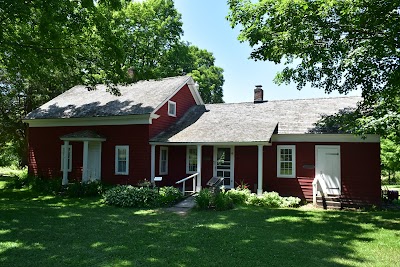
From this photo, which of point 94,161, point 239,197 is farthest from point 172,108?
point 239,197

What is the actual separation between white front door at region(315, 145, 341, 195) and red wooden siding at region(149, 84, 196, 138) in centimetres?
809

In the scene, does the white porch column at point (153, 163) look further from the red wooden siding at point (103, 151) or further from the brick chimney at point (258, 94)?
the brick chimney at point (258, 94)

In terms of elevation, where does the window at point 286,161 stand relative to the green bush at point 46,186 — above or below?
above

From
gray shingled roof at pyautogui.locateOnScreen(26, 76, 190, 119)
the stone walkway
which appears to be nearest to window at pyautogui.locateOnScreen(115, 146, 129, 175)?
gray shingled roof at pyautogui.locateOnScreen(26, 76, 190, 119)

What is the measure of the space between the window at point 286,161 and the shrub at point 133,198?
20.2 ft

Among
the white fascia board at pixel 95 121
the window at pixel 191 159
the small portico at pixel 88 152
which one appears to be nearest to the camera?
the white fascia board at pixel 95 121

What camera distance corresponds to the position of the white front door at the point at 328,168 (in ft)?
50.3

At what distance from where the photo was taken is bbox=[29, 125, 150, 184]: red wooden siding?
57.0 feet

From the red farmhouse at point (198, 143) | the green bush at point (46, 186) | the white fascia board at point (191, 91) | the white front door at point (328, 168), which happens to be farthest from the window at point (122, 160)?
the white front door at point (328, 168)

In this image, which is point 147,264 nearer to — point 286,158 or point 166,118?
point 286,158

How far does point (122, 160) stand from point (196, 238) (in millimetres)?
10389

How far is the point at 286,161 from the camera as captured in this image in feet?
53.6

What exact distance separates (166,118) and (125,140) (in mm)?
2607

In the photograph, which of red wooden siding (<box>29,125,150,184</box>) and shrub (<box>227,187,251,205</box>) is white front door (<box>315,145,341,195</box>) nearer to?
shrub (<box>227,187,251,205</box>)
